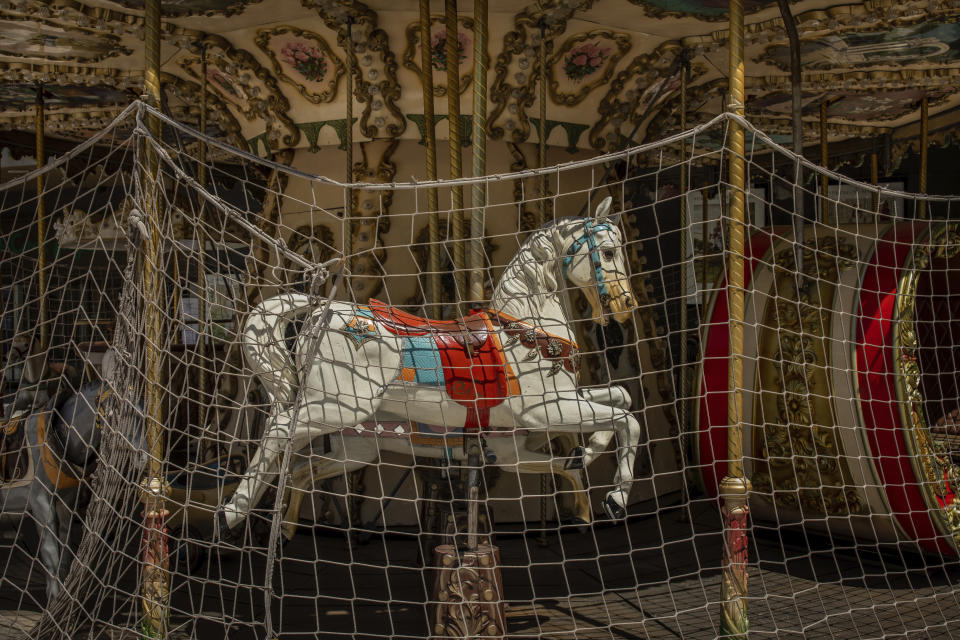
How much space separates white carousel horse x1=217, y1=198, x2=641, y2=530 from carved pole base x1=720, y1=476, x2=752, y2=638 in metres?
0.38

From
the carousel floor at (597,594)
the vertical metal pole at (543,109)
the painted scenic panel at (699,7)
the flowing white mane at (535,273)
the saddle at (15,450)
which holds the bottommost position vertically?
the carousel floor at (597,594)

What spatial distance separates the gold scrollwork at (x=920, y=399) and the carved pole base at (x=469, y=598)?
2348 mm

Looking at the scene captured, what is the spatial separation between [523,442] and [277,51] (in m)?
2.76

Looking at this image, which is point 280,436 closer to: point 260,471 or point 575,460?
point 260,471

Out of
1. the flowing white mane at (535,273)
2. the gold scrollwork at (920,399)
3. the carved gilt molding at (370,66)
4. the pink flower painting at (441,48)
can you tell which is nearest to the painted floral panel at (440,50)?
the pink flower painting at (441,48)

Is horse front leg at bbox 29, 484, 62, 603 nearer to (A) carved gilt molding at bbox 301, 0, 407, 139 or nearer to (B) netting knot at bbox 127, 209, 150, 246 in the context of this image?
(B) netting knot at bbox 127, 209, 150, 246

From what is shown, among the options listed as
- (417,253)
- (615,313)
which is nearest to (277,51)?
(417,253)

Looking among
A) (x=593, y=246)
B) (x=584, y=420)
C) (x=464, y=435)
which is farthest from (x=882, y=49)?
(x=464, y=435)

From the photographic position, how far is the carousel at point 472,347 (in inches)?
122

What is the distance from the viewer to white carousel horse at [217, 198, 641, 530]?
3.14 m

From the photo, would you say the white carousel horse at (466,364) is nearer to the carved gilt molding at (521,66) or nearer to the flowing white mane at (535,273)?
the flowing white mane at (535,273)

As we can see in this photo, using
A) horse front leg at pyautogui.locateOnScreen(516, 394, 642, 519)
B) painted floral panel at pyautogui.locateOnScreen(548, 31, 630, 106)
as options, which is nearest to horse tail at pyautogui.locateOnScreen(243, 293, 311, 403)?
horse front leg at pyautogui.locateOnScreen(516, 394, 642, 519)

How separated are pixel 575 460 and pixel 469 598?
0.68 meters

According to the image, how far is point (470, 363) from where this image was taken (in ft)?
10.5
